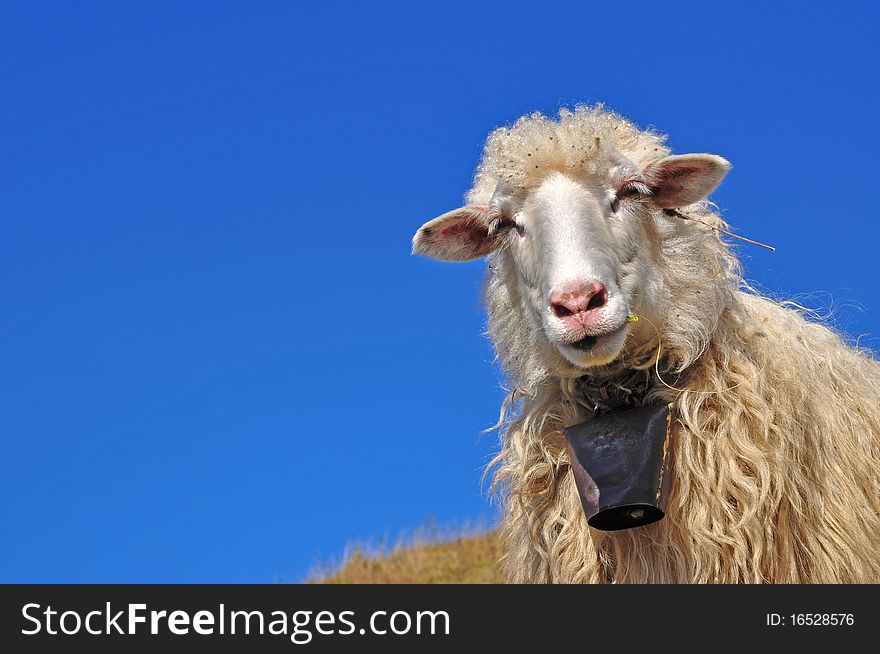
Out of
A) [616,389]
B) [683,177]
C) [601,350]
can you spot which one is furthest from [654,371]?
[683,177]

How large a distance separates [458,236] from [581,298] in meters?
1.20

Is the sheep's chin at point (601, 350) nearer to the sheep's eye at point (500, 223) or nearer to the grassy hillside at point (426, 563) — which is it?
the sheep's eye at point (500, 223)

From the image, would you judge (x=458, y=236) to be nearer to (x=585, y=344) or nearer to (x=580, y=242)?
(x=580, y=242)

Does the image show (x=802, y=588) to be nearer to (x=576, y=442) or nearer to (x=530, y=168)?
(x=576, y=442)

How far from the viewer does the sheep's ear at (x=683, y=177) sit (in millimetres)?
5043

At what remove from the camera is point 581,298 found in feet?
14.5

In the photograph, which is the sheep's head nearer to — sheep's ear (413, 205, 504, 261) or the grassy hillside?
sheep's ear (413, 205, 504, 261)

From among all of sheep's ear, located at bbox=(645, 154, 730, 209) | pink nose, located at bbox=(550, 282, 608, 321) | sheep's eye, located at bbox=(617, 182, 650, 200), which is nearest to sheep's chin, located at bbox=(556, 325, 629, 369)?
pink nose, located at bbox=(550, 282, 608, 321)

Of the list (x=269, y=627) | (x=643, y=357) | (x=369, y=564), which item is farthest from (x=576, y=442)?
(x=369, y=564)

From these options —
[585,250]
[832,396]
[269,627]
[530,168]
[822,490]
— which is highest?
[530,168]

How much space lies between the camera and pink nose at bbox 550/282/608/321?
4.43 metres

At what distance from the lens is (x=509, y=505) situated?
549 centimetres

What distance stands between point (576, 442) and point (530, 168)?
1344 mm

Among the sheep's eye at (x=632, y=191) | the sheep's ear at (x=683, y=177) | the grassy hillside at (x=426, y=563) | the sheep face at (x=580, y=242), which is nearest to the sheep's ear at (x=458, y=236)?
the sheep face at (x=580, y=242)
